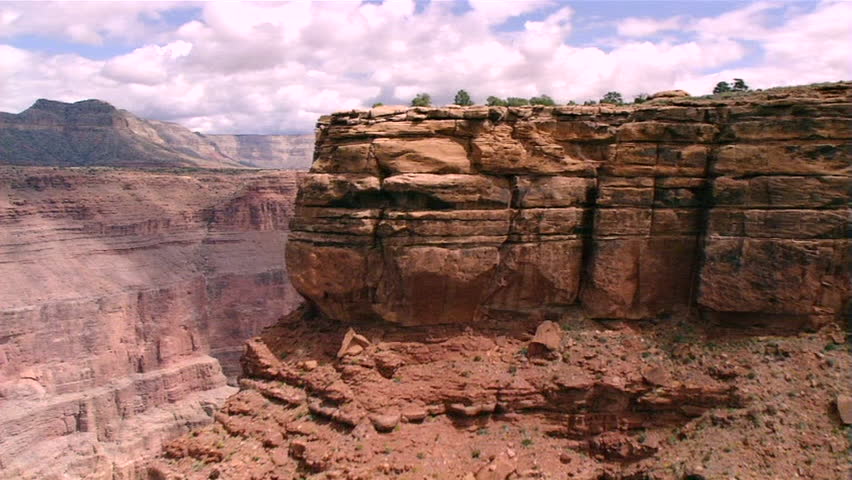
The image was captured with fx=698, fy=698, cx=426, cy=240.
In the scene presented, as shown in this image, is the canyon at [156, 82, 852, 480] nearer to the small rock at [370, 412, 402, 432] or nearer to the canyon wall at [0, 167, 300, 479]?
the small rock at [370, 412, 402, 432]

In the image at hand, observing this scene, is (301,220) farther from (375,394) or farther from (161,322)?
(161,322)

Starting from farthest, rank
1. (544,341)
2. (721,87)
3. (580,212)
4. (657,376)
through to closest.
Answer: (721,87) < (580,212) < (544,341) < (657,376)

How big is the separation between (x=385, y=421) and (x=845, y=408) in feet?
44.9

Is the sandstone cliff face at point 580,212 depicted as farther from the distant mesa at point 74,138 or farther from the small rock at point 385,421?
the distant mesa at point 74,138

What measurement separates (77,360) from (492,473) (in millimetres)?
57788

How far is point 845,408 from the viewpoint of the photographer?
2041cm

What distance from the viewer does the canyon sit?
22.1 meters

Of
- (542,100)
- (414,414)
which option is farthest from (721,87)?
(414,414)

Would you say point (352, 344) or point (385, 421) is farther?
point (352, 344)

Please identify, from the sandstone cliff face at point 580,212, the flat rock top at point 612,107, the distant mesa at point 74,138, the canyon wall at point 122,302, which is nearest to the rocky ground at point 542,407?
the sandstone cliff face at point 580,212

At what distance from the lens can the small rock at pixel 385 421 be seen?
2216cm

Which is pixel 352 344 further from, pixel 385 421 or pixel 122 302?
pixel 122 302

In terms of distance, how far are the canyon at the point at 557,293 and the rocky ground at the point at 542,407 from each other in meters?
0.07

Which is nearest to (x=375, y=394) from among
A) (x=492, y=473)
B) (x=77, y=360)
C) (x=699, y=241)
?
(x=492, y=473)
